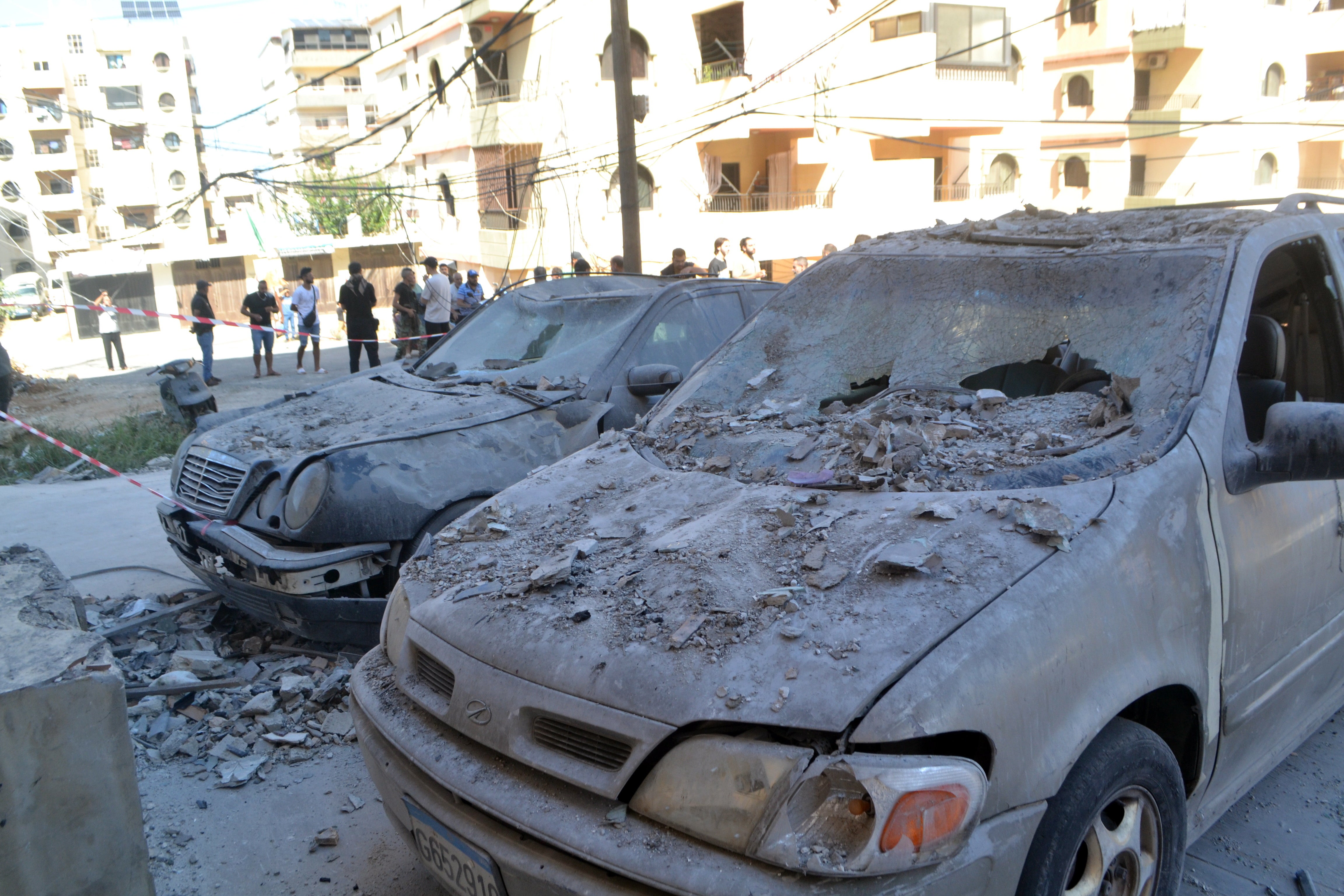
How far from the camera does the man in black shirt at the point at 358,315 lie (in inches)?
520

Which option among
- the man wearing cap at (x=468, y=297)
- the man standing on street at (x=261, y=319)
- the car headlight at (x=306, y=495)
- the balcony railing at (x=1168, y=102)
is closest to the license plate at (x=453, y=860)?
the car headlight at (x=306, y=495)

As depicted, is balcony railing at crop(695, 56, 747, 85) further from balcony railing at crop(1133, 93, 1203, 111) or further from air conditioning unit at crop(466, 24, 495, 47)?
balcony railing at crop(1133, 93, 1203, 111)

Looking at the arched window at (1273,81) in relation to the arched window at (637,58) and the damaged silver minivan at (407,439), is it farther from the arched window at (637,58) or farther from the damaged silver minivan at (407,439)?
the damaged silver minivan at (407,439)

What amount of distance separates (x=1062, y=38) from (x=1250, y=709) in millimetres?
35718

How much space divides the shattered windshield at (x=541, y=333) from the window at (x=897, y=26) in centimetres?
2162

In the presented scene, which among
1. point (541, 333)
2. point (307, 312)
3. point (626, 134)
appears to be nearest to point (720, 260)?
point (626, 134)

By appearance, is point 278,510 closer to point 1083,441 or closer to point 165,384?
point 1083,441

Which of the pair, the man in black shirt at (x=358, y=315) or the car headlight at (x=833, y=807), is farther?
the man in black shirt at (x=358, y=315)

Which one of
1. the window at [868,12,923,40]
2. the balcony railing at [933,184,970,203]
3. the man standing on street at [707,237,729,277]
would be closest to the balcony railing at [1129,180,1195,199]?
the balcony railing at [933,184,970,203]

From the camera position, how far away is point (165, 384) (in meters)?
9.52

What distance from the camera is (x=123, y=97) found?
157 ft

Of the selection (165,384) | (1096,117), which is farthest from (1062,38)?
(165,384)

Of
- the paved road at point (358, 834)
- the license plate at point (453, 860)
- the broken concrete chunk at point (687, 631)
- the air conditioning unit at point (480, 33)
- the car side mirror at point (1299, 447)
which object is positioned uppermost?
the air conditioning unit at point (480, 33)

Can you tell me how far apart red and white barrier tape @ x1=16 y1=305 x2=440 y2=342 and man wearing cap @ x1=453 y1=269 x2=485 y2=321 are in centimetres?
70
